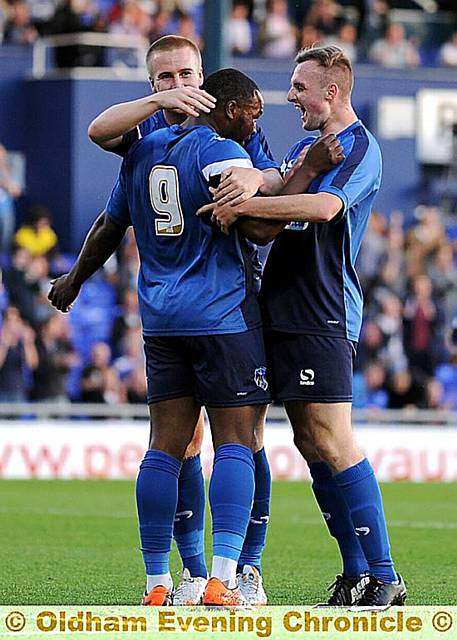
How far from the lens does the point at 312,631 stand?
566 cm

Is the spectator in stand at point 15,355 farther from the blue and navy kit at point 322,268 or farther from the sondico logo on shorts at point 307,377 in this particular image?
the sondico logo on shorts at point 307,377

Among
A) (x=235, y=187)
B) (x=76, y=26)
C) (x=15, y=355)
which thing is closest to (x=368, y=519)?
(x=235, y=187)

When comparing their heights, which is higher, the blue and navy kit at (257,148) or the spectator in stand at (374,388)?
A: the blue and navy kit at (257,148)

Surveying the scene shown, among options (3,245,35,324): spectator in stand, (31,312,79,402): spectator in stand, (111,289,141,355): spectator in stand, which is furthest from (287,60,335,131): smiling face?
(111,289,141,355): spectator in stand

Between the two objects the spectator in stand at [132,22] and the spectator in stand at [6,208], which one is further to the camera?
the spectator in stand at [132,22]

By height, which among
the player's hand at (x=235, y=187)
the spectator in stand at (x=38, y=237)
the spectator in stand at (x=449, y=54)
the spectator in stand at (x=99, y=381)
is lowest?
the spectator in stand at (x=99, y=381)

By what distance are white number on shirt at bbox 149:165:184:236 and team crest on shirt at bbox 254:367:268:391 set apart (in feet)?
2.06

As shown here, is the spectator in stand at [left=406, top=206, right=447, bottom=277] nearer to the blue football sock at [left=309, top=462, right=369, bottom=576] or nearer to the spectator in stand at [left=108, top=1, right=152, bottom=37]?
the spectator in stand at [left=108, top=1, right=152, bottom=37]

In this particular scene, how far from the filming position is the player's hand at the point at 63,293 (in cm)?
714

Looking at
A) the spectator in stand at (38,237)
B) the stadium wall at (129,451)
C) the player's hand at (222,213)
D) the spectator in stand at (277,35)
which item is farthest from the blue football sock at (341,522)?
the spectator in stand at (277,35)

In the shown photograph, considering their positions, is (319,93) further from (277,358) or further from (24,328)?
(24,328)

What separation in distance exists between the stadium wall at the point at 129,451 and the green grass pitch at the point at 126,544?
1.79ft

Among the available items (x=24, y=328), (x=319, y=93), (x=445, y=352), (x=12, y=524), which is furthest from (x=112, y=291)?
(x=319, y=93)

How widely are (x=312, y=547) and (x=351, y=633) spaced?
185 inches
